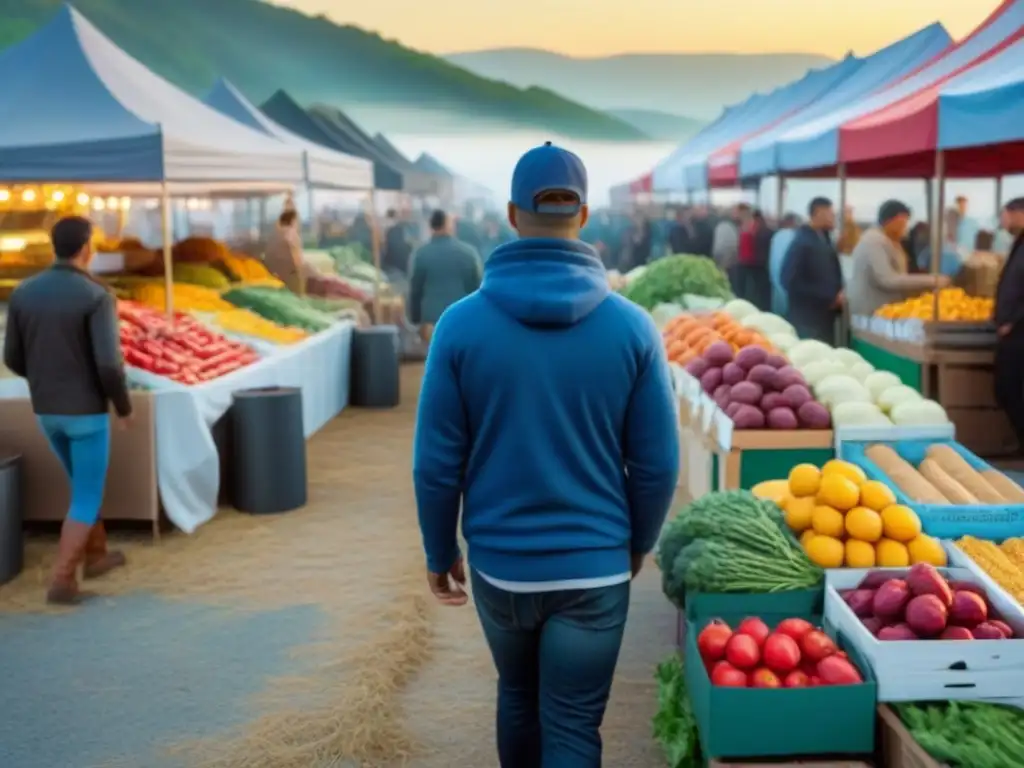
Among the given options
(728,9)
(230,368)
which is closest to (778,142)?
(230,368)

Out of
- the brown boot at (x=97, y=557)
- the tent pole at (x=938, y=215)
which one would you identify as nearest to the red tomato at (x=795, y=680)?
the brown boot at (x=97, y=557)

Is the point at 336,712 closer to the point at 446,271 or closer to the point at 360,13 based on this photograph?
the point at 446,271

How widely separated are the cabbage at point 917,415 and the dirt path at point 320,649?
132cm

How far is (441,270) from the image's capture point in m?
10.3

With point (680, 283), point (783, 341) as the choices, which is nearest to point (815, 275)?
point (680, 283)

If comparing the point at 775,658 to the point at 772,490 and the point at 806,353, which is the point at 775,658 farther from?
the point at 806,353

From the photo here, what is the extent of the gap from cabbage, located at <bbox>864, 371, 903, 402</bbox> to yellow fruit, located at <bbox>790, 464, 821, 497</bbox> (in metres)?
1.59

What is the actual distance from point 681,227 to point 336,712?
13.7m

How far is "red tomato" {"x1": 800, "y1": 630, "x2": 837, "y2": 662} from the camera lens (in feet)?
10.0

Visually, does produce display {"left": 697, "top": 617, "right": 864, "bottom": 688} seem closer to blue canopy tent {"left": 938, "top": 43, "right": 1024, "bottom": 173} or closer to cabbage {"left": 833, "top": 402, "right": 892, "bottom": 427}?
cabbage {"left": 833, "top": 402, "right": 892, "bottom": 427}

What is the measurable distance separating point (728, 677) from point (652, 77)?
43.0m

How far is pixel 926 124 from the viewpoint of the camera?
6.76 metres

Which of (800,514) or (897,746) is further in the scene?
(800,514)

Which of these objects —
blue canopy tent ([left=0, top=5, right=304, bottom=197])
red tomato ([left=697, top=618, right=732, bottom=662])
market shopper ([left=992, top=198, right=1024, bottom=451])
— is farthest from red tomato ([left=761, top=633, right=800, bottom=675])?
market shopper ([left=992, top=198, right=1024, bottom=451])
